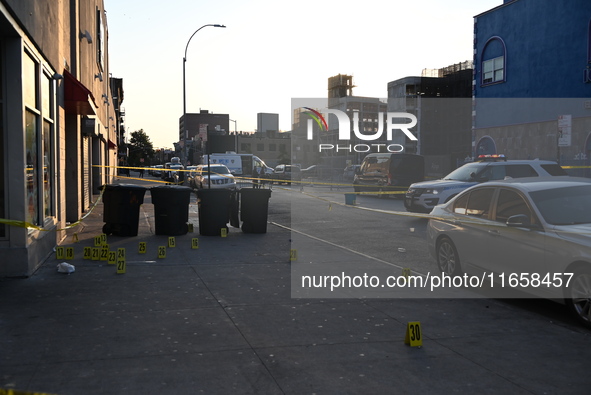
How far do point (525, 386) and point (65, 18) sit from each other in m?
13.7

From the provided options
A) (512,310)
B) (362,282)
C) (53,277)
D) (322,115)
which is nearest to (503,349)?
(512,310)

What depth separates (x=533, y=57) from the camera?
3231 centimetres

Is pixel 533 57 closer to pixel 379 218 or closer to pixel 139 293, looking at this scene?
pixel 379 218

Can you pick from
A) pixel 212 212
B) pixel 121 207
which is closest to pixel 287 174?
pixel 212 212

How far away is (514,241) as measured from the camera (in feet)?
25.7

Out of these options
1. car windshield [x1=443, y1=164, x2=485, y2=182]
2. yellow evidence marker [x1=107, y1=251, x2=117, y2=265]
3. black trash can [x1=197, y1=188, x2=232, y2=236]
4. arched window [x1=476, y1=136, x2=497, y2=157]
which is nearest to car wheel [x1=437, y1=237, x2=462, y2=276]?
yellow evidence marker [x1=107, y1=251, x2=117, y2=265]

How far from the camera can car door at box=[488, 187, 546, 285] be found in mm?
7422

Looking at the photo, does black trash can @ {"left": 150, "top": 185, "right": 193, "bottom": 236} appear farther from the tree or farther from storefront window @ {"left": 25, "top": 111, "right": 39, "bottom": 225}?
the tree

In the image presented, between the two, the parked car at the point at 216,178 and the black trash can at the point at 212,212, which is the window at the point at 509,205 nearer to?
the black trash can at the point at 212,212

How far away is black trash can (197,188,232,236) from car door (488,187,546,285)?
26.2 feet

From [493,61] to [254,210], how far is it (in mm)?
25191

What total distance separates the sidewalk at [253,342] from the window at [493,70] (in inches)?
1152

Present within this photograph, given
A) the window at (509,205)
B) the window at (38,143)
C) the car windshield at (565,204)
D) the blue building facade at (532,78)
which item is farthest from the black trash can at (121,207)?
the blue building facade at (532,78)

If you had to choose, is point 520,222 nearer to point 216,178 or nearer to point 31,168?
point 31,168
